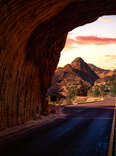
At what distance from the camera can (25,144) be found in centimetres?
887

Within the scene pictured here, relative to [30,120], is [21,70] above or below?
above

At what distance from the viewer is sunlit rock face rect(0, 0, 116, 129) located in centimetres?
1134

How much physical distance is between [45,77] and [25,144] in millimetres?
11550

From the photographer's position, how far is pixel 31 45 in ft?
51.9

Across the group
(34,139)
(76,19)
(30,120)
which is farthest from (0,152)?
(76,19)

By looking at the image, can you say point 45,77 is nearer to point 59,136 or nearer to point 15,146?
point 59,136

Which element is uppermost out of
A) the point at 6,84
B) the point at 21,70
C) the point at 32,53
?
the point at 32,53

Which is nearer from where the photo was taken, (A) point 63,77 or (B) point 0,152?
(B) point 0,152

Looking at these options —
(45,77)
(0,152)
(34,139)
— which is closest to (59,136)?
(34,139)

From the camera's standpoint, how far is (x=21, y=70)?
14.7 metres

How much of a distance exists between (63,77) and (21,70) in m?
146

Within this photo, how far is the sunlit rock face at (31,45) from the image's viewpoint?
37.2ft

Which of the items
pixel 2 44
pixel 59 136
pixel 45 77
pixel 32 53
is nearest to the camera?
pixel 59 136

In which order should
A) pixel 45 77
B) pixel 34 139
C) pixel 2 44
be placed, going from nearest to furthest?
pixel 34 139
pixel 2 44
pixel 45 77
